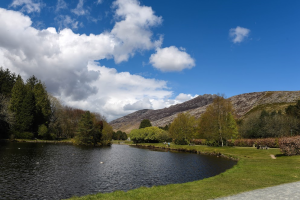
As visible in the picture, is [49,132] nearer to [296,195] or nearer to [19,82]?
[19,82]

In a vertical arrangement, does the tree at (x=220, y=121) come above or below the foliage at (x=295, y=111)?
below

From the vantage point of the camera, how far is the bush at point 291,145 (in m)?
36.0

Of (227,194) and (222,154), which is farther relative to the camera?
(222,154)

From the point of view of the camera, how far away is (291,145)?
3703 centimetres

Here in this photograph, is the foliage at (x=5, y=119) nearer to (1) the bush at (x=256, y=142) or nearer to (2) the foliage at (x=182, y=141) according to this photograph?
(2) the foliage at (x=182, y=141)

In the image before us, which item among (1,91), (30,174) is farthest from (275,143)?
(1,91)

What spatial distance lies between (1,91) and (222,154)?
10760 cm

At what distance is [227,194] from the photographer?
1320 cm

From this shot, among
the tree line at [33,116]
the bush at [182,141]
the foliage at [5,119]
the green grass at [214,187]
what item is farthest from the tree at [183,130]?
the foliage at [5,119]

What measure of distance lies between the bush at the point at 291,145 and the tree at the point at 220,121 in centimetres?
3247

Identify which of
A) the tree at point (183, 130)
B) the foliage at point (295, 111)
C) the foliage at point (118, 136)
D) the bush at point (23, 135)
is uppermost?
the foliage at point (295, 111)

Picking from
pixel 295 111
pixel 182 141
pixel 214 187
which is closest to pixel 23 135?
pixel 182 141

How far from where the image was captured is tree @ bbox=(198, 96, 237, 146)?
71375 millimetres

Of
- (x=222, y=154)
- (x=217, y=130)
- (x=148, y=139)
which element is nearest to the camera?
(x=222, y=154)
